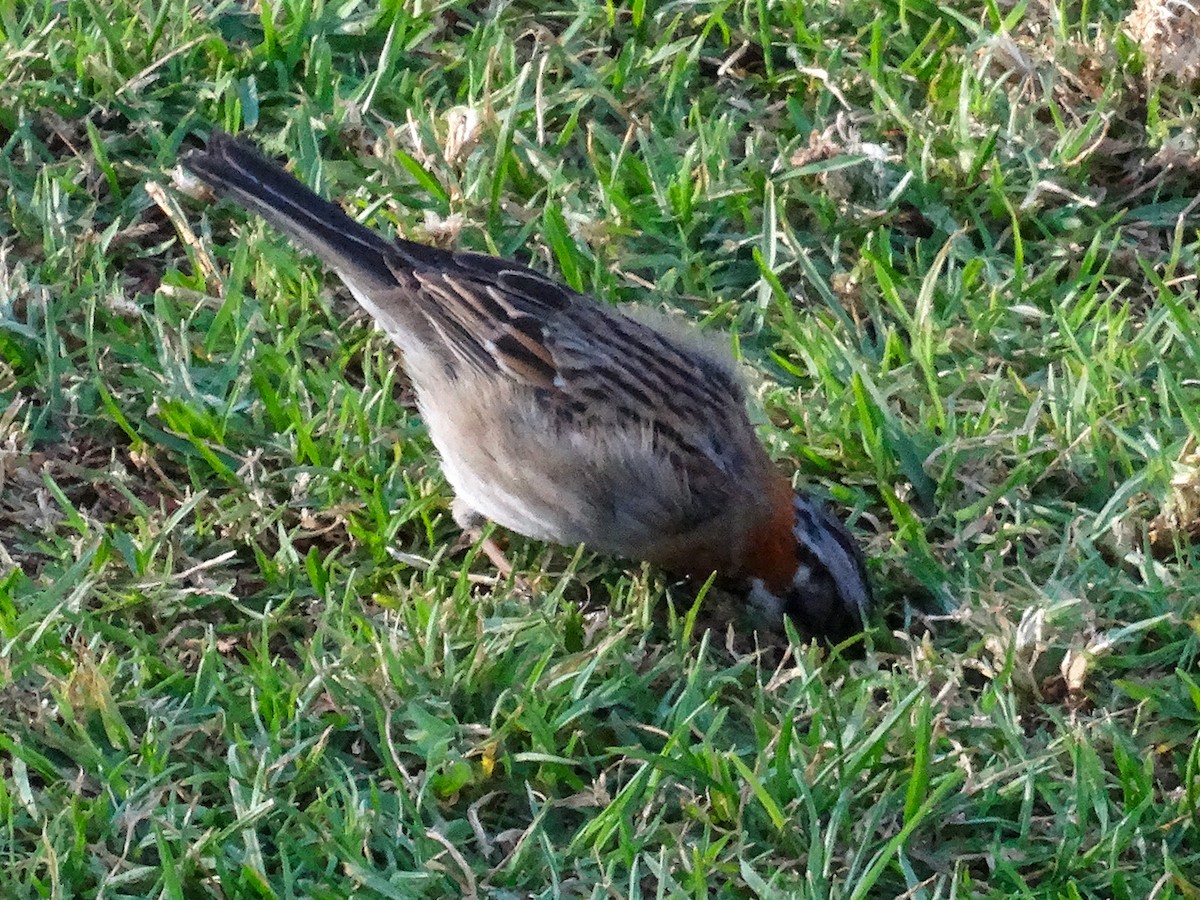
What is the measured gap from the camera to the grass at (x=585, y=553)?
3484mm

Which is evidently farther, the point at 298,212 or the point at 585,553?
the point at 298,212

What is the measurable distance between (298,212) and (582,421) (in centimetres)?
95

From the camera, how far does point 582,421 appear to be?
4066 millimetres

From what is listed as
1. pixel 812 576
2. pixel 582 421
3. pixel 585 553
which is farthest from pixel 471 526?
pixel 812 576

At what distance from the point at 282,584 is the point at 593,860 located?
42.1 inches

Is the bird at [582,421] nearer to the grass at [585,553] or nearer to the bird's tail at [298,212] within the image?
the bird's tail at [298,212]

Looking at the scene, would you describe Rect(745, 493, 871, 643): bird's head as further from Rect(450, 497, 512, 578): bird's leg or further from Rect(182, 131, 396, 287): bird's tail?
Rect(182, 131, 396, 287): bird's tail

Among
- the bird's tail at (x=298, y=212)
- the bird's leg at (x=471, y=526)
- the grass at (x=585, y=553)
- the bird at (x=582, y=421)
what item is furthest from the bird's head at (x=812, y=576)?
the bird's tail at (x=298, y=212)

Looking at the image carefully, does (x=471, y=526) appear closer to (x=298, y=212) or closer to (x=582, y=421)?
(x=582, y=421)

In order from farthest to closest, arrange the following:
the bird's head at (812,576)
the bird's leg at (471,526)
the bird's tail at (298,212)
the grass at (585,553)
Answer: the bird's tail at (298,212)
the bird's leg at (471,526)
the bird's head at (812,576)
the grass at (585,553)

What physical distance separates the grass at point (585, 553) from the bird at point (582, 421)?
0.44 feet

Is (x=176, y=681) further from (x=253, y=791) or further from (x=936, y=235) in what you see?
(x=936, y=235)

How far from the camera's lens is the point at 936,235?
493 cm

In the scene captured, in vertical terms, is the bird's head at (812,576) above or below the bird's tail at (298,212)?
below
